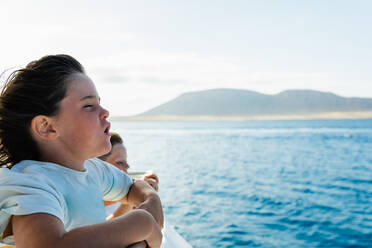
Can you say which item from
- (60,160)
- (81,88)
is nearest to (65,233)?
(60,160)

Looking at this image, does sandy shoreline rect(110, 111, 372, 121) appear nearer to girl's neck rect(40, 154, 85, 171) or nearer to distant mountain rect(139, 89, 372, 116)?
distant mountain rect(139, 89, 372, 116)

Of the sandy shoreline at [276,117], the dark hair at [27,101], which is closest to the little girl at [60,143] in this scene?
the dark hair at [27,101]

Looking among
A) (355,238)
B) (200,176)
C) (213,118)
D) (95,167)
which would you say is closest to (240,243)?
(355,238)

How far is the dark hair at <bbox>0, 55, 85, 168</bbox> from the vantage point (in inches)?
28.8

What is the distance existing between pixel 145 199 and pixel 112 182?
0.11m

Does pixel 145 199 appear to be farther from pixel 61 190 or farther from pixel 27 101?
pixel 27 101

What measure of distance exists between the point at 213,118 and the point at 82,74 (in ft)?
358

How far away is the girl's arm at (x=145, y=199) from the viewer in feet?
2.60

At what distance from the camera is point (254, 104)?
11188 cm

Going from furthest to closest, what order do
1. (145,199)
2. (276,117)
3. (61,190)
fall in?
(276,117) → (145,199) → (61,190)

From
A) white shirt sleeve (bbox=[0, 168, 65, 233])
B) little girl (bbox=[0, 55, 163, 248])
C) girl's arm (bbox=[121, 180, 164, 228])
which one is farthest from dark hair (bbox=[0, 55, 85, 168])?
girl's arm (bbox=[121, 180, 164, 228])

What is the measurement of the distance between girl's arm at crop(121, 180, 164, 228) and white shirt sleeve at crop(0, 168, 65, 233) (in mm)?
222

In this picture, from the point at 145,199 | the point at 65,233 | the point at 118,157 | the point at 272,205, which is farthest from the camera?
the point at 272,205

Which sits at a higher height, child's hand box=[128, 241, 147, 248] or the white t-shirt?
the white t-shirt
